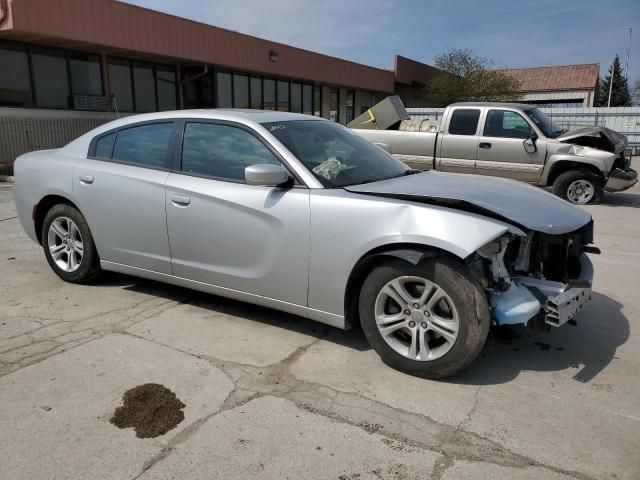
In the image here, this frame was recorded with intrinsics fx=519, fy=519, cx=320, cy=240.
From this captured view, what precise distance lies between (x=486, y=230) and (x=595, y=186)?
8172 millimetres

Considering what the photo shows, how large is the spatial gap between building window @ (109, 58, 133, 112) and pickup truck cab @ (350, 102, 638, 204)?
1168 centimetres

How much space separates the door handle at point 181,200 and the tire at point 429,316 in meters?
1.55

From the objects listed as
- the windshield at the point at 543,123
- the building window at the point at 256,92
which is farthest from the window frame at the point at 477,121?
the building window at the point at 256,92

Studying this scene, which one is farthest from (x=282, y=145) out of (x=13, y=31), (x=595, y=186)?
(x=13, y=31)

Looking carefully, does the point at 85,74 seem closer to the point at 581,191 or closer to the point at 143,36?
the point at 143,36

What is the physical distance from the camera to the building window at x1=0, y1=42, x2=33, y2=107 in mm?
14758

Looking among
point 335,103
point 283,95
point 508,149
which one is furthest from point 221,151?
point 335,103

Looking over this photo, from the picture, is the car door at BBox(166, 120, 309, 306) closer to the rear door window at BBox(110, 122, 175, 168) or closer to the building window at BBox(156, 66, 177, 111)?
the rear door window at BBox(110, 122, 175, 168)

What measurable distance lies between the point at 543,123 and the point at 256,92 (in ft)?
52.7

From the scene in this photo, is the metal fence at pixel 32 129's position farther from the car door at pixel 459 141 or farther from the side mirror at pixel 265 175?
the side mirror at pixel 265 175

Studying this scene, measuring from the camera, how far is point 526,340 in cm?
381

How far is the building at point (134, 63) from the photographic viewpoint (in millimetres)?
14688

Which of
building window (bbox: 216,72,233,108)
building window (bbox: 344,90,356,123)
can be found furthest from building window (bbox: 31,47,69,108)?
building window (bbox: 344,90,356,123)

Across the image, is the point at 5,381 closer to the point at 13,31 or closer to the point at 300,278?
the point at 300,278
